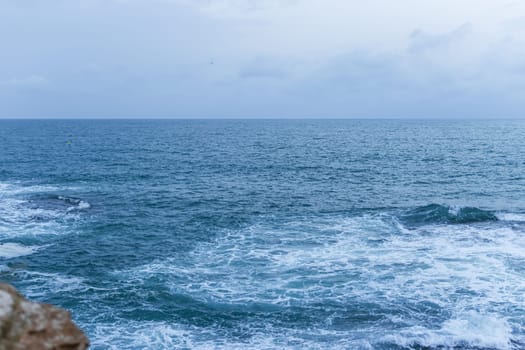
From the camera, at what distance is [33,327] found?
37.8 feet

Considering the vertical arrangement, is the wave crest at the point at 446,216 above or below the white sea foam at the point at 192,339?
above

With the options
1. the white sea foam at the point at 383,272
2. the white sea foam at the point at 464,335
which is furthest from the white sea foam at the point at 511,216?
the white sea foam at the point at 464,335

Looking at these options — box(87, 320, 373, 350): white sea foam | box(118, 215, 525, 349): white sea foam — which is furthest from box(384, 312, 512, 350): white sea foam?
box(87, 320, 373, 350): white sea foam

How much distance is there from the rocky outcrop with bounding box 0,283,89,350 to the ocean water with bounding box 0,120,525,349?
16.2 meters

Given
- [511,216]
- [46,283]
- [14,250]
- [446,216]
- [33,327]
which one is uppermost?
[33,327]

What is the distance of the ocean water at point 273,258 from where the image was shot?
95.2 feet

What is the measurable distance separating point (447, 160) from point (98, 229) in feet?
272

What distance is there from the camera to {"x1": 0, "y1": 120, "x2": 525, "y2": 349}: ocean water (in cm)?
2902

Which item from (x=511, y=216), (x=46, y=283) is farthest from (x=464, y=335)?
(x=511, y=216)

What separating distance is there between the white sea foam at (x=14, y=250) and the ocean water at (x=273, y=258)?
0.18m

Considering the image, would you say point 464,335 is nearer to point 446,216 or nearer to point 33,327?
point 33,327

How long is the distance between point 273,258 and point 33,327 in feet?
101

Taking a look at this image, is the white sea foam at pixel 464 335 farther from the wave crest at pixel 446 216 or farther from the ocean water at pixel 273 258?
the wave crest at pixel 446 216

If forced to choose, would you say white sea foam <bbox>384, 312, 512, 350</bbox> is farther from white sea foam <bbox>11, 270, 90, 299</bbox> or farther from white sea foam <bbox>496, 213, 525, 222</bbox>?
white sea foam <bbox>496, 213, 525, 222</bbox>
